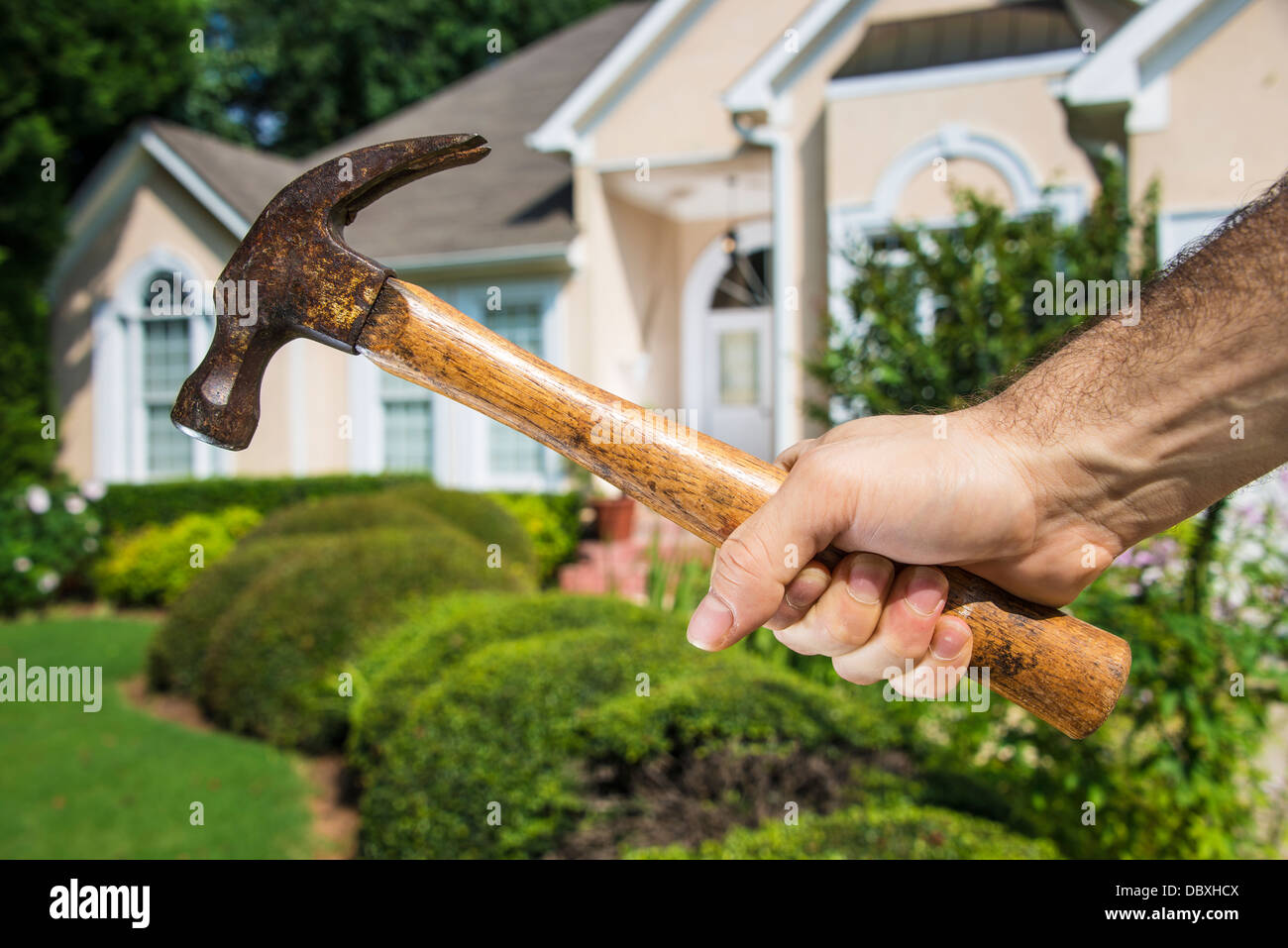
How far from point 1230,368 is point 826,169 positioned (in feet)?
27.4

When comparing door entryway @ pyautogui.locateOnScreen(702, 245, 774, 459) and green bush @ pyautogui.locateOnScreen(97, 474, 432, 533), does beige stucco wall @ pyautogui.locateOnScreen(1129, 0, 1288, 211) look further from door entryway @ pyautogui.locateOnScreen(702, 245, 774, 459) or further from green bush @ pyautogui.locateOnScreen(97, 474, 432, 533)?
green bush @ pyautogui.locateOnScreen(97, 474, 432, 533)

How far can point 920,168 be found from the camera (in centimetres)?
825

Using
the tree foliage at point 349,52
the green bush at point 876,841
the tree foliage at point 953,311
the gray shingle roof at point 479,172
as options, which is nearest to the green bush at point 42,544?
the gray shingle roof at point 479,172

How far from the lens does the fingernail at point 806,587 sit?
149 cm

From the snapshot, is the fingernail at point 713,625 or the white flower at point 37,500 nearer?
the fingernail at point 713,625

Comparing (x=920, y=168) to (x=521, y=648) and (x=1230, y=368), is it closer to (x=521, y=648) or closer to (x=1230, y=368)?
(x=521, y=648)

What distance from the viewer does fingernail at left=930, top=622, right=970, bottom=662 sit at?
143cm

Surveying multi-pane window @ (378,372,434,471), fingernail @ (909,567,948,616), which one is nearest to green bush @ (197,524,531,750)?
fingernail @ (909,567,948,616)

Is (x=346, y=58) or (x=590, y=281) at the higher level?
(x=346, y=58)

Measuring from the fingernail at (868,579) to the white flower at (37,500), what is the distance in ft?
37.3

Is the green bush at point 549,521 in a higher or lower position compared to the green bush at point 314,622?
higher
